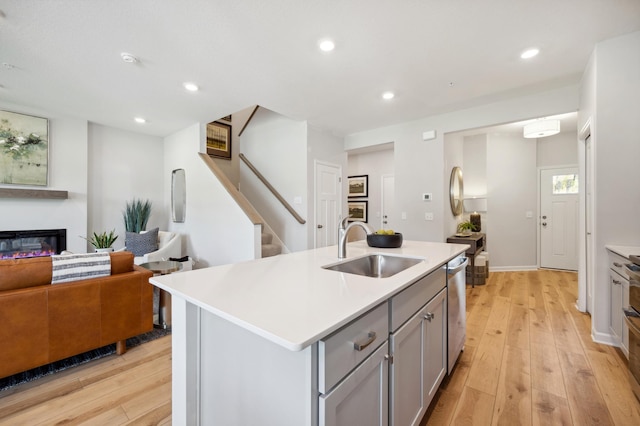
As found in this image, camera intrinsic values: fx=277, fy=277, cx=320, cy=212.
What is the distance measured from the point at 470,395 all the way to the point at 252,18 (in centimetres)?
296

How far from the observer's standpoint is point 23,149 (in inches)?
151

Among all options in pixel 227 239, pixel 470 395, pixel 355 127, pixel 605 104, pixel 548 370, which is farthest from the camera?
pixel 355 127

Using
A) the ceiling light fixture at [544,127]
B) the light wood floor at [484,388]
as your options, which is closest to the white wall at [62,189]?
the light wood floor at [484,388]

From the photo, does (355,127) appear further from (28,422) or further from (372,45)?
(28,422)

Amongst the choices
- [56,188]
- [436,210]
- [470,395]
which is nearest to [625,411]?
[470,395]

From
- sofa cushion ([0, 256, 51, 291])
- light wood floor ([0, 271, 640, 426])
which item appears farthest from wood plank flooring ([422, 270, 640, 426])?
sofa cushion ([0, 256, 51, 291])

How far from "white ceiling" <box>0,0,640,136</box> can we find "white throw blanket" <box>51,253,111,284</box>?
1748mm

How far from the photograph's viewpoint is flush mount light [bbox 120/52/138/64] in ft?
8.14

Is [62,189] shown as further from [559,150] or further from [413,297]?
[559,150]

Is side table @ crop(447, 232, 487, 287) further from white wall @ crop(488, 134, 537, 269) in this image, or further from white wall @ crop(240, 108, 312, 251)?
white wall @ crop(240, 108, 312, 251)

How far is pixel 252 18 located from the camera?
203 cm

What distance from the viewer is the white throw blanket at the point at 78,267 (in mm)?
1889

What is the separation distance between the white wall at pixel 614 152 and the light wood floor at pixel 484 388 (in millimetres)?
521

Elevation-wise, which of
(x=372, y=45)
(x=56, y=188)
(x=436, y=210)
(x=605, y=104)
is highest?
(x=372, y=45)
